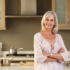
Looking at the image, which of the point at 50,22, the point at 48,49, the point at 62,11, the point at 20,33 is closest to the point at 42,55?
the point at 48,49

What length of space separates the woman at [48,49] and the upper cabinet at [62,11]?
1621 millimetres

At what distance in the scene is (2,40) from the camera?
11.8 ft

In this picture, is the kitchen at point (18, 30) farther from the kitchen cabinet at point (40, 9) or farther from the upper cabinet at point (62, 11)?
the upper cabinet at point (62, 11)

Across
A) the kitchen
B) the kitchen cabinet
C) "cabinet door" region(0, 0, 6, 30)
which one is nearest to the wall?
the kitchen

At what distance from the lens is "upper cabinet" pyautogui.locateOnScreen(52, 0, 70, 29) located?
3.16m

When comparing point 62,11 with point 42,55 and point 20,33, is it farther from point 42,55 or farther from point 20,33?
point 42,55

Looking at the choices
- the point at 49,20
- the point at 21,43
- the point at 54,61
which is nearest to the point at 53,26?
the point at 49,20

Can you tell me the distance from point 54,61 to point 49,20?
43 cm

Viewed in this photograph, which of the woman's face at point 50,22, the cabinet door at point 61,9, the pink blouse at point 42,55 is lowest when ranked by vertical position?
the pink blouse at point 42,55

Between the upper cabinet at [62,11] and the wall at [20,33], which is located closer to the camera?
the upper cabinet at [62,11]

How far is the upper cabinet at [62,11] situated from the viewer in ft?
10.4

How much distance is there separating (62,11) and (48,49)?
1.83m

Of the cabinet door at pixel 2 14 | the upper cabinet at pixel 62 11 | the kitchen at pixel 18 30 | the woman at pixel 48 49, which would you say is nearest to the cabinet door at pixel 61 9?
the upper cabinet at pixel 62 11

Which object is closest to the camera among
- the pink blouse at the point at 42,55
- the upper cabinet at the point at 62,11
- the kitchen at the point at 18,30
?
the pink blouse at the point at 42,55
